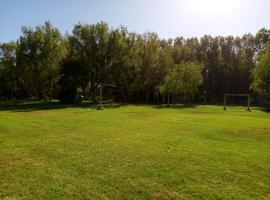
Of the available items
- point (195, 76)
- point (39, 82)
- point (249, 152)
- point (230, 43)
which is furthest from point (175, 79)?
point (249, 152)

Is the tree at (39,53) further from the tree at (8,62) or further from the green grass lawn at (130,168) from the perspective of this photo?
the green grass lawn at (130,168)

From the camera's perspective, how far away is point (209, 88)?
73875 millimetres

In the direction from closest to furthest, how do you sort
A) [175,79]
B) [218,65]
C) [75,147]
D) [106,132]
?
[75,147] → [106,132] → [175,79] → [218,65]

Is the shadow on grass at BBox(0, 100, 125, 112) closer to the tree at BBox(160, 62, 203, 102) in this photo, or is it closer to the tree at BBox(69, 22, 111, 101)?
the tree at BBox(69, 22, 111, 101)

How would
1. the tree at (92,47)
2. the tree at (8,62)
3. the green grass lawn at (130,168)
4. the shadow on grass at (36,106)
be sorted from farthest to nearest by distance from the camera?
the tree at (8,62)
the tree at (92,47)
the shadow on grass at (36,106)
the green grass lawn at (130,168)

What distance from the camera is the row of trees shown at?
47.1m

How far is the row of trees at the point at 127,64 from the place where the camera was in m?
47.1

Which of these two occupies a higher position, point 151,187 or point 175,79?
point 175,79

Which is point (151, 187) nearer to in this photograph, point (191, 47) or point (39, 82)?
point (39, 82)

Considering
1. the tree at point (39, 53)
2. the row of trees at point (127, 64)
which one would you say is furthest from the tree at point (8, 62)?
the tree at point (39, 53)

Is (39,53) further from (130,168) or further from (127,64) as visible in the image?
(130,168)

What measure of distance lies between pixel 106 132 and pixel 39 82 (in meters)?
36.7

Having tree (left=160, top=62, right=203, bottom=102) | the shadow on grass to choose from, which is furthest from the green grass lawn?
tree (left=160, top=62, right=203, bottom=102)

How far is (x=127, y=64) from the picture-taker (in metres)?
54.6
